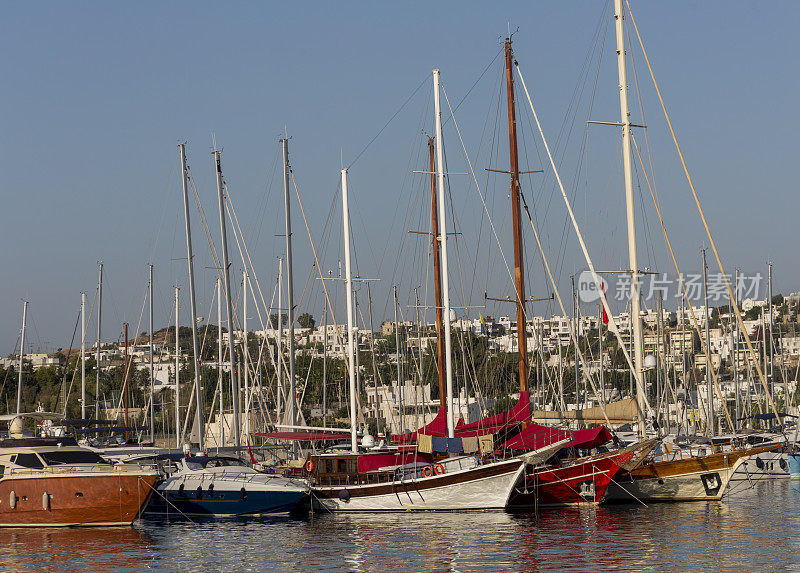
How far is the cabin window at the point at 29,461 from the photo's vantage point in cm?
3297

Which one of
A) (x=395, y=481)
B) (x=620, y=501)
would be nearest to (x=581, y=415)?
(x=620, y=501)

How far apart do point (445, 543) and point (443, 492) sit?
7.18m

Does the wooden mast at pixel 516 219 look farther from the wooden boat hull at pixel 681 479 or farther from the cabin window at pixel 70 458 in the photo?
the cabin window at pixel 70 458

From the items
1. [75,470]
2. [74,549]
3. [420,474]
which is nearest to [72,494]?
[75,470]

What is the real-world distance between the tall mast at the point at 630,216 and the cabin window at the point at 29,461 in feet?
65.1

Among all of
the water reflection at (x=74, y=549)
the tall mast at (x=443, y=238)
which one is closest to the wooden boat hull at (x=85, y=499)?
the water reflection at (x=74, y=549)

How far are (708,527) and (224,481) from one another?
16466 millimetres

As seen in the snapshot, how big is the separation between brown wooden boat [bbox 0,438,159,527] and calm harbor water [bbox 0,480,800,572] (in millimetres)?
486

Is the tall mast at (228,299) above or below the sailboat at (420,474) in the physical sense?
above

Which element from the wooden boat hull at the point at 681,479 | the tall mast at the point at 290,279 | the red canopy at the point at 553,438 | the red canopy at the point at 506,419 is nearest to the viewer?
the red canopy at the point at 553,438

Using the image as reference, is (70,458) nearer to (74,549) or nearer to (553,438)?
(74,549)

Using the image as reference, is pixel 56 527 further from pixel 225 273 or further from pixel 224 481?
pixel 225 273

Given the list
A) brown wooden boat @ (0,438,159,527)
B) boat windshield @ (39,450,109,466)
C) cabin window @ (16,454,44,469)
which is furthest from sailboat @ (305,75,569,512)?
cabin window @ (16,454,44,469)

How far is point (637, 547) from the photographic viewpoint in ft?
86.2
